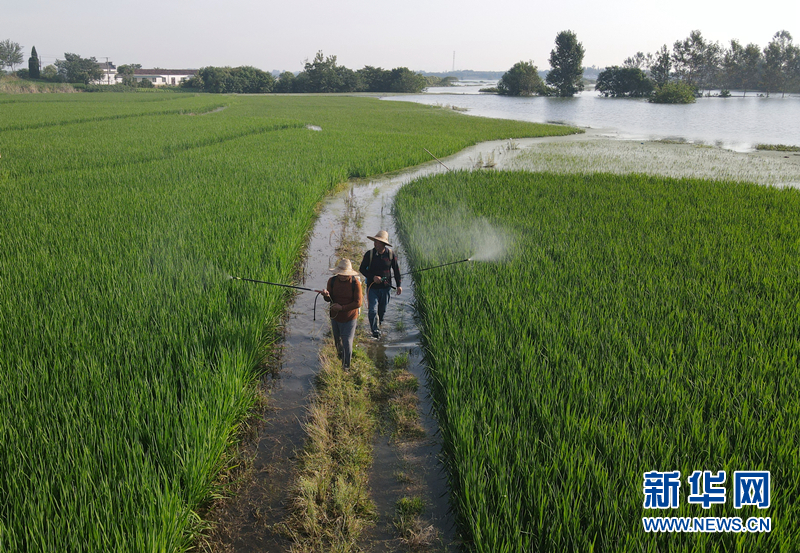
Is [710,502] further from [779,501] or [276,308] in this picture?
[276,308]

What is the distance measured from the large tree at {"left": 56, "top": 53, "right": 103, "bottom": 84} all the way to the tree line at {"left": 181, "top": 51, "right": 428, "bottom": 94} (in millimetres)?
12512

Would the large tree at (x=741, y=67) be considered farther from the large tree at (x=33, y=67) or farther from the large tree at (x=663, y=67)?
the large tree at (x=33, y=67)

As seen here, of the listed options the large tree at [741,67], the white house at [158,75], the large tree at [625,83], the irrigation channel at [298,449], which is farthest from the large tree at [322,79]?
the irrigation channel at [298,449]

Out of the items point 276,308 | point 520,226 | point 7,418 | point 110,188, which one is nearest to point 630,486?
point 7,418

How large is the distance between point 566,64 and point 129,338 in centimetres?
8283

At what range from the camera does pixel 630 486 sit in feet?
7.75

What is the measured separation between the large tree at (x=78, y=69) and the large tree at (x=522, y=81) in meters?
60.9

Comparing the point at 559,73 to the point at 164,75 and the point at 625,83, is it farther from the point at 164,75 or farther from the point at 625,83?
the point at 164,75

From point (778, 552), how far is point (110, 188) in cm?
1033

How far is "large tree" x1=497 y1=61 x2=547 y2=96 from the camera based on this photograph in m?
73.6

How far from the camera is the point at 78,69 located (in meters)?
66.9

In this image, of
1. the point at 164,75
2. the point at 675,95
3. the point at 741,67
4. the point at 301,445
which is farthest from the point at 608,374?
the point at 164,75

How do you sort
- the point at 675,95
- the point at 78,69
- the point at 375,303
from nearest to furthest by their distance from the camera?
1. the point at 375,303
2. the point at 675,95
3. the point at 78,69

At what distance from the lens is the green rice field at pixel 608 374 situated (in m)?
2.29
